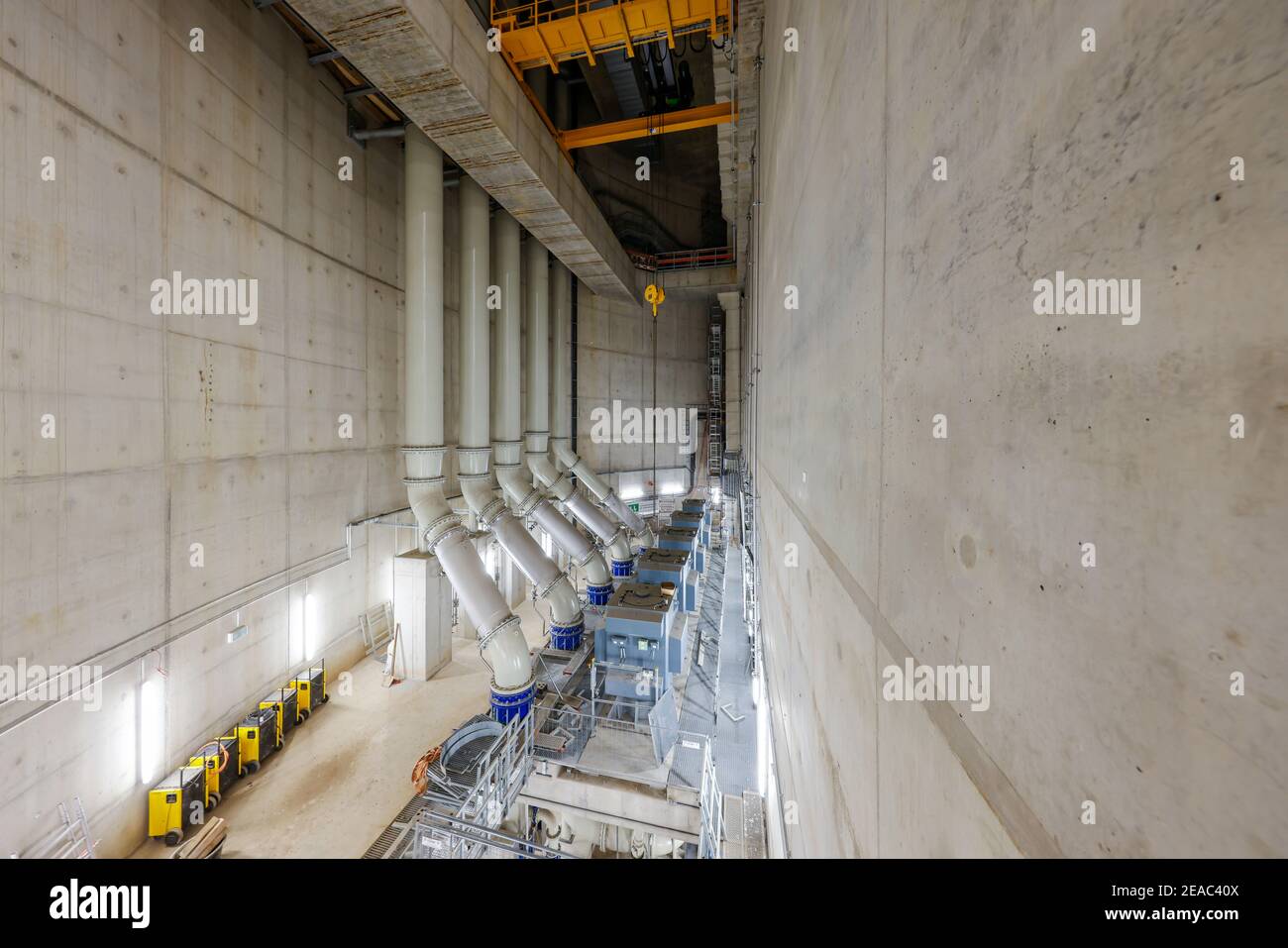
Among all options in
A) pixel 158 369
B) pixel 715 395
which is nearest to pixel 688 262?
pixel 715 395

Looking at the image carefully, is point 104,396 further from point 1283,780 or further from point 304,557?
point 1283,780

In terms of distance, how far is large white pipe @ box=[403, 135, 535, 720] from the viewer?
8883 millimetres

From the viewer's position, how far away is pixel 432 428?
941 cm

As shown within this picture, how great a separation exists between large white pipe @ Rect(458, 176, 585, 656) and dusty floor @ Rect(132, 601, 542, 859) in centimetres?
294

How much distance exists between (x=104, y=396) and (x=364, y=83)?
25.0ft

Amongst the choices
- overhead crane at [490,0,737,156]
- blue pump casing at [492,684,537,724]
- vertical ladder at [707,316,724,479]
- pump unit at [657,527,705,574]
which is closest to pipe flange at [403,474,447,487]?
blue pump casing at [492,684,537,724]

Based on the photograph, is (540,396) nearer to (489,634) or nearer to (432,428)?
(432,428)

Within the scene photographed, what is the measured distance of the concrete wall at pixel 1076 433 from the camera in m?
0.52

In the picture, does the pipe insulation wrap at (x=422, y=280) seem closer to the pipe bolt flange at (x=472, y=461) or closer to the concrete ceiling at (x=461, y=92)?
the concrete ceiling at (x=461, y=92)

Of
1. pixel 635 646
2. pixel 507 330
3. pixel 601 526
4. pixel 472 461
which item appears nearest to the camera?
pixel 635 646

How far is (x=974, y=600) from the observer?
1.02m

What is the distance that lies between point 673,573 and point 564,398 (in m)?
7.62

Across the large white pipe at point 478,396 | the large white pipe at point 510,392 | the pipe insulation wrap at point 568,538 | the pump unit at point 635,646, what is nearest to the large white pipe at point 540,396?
the pipe insulation wrap at point 568,538

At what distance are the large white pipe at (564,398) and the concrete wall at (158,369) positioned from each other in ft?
23.1
